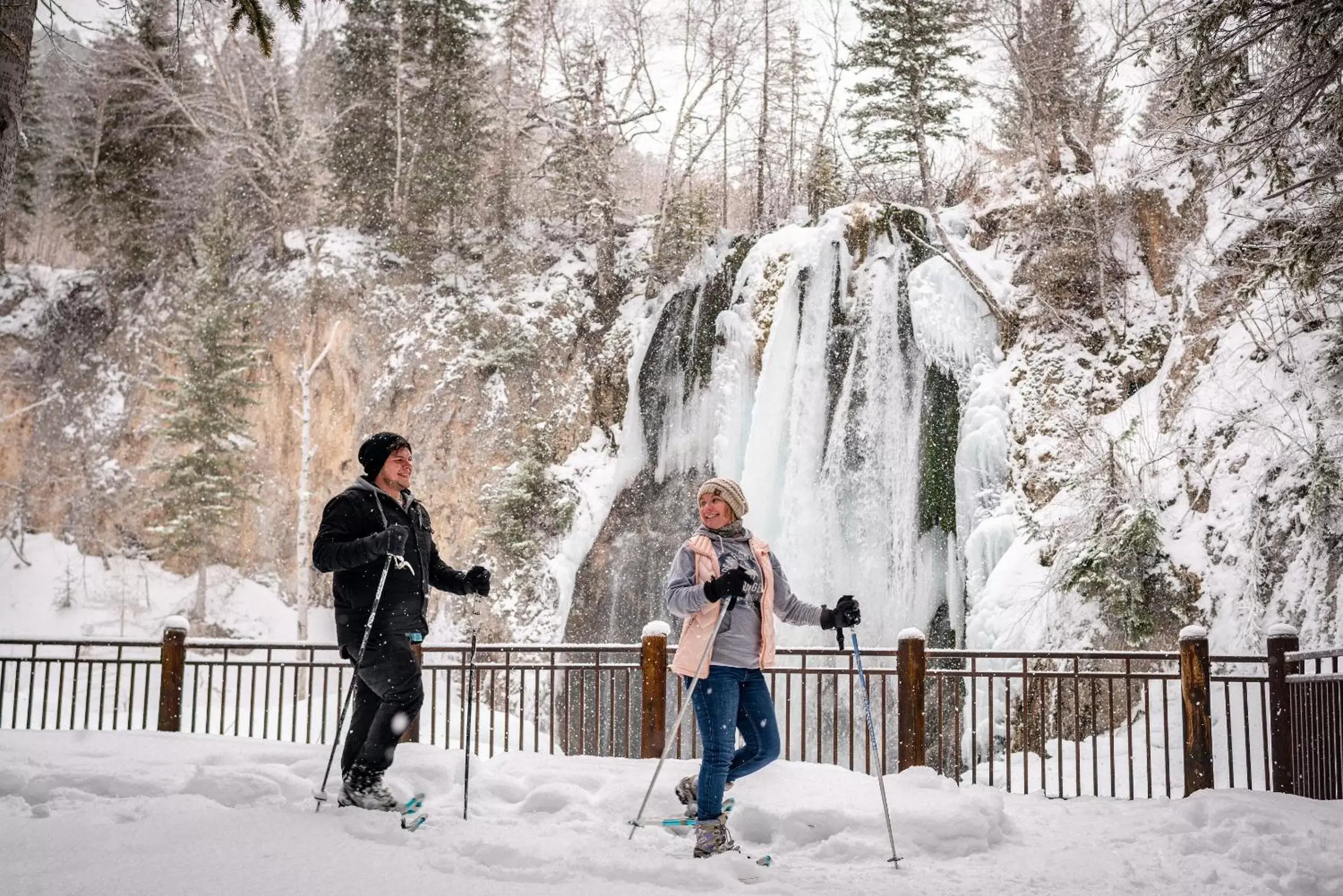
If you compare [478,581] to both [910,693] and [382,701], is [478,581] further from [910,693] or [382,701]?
[910,693]

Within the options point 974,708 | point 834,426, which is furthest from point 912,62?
point 974,708

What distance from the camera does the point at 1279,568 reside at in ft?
29.3

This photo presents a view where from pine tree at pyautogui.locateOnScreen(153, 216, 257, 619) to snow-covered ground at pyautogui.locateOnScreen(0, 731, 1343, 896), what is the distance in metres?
14.5

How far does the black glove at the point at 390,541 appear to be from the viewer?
12.5 feet

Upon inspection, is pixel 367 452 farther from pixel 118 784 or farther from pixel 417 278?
pixel 417 278

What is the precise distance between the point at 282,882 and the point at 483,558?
14.5m

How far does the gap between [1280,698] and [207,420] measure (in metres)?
19.1

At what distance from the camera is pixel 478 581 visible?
162 inches

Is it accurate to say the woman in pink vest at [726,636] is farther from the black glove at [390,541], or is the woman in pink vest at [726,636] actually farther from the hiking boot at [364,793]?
the hiking boot at [364,793]

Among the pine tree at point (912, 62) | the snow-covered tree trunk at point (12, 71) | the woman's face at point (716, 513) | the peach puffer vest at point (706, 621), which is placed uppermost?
the pine tree at point (912, 62)

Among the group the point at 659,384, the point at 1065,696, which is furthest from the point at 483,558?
the point at 1065,696

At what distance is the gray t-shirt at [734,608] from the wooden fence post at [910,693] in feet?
8.31

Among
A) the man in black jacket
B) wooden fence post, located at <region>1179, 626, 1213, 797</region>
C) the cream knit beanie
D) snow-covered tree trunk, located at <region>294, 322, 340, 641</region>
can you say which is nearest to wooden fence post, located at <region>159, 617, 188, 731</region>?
the man in black jacket

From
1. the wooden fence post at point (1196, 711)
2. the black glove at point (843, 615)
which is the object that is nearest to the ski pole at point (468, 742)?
the black glove at point (843, 615)
